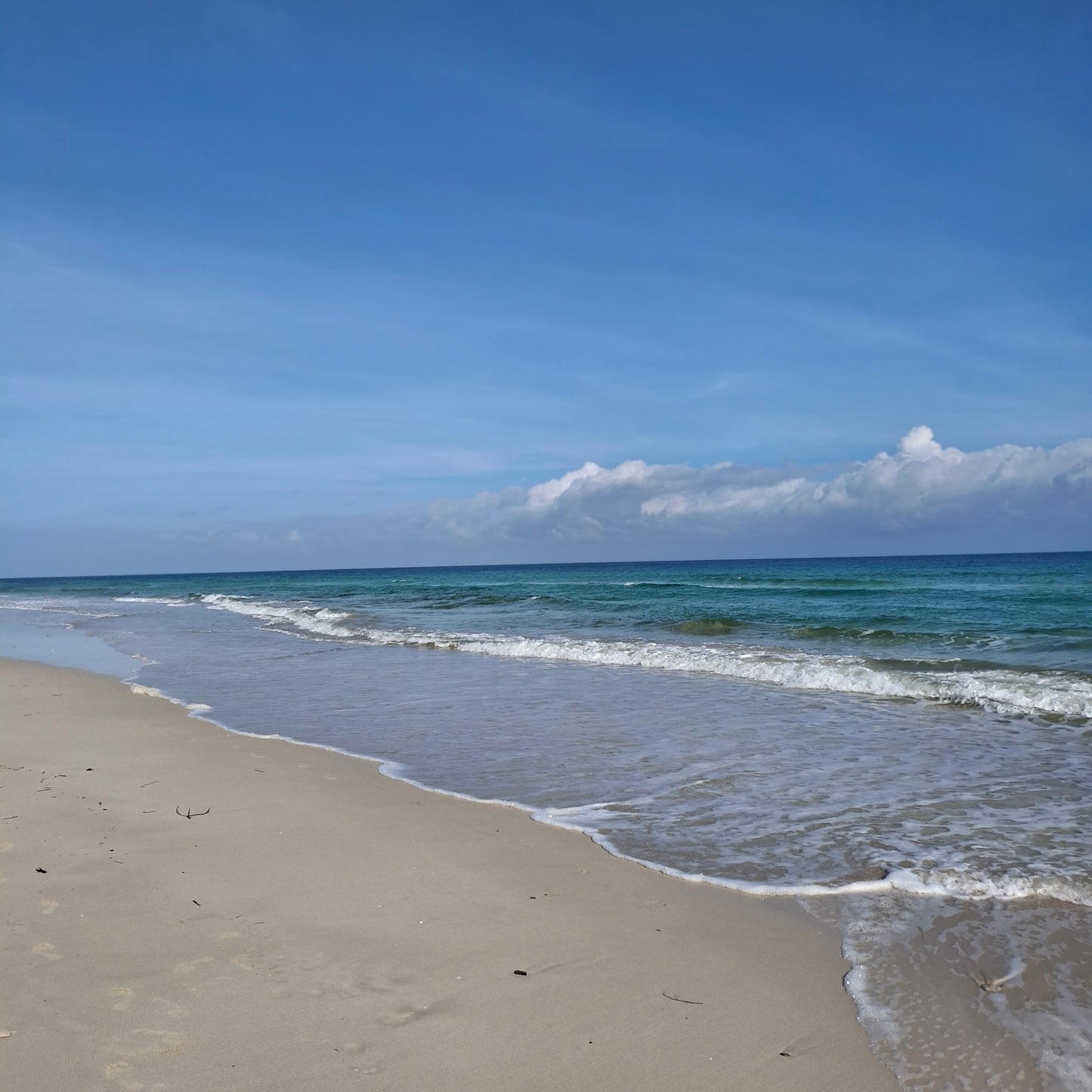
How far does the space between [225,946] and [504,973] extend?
121cm

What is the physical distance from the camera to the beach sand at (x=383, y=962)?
2.75 m

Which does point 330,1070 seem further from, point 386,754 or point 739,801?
point 386,754

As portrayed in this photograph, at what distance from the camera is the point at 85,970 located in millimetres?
3297

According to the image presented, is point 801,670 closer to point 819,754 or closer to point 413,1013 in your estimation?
point 819,754

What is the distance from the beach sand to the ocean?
39 cm

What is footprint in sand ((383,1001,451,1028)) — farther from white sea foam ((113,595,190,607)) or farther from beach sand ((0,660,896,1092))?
white sea foam ((113,595,190,607))

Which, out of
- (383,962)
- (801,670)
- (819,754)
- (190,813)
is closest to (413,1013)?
(383,962)

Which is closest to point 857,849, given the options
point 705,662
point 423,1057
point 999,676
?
point 423,1057

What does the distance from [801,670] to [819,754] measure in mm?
5168

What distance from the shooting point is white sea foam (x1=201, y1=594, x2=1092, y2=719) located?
10.1m

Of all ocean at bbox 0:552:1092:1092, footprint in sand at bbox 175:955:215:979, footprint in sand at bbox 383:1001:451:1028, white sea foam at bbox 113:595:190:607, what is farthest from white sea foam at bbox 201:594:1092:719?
white sea foam at bbox 113:595:190:607

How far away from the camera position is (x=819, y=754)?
762cm

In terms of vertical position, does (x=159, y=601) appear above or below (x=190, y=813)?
below

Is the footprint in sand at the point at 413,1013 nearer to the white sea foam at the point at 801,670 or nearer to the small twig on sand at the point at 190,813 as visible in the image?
the small twig on sand at the point at 190,813
